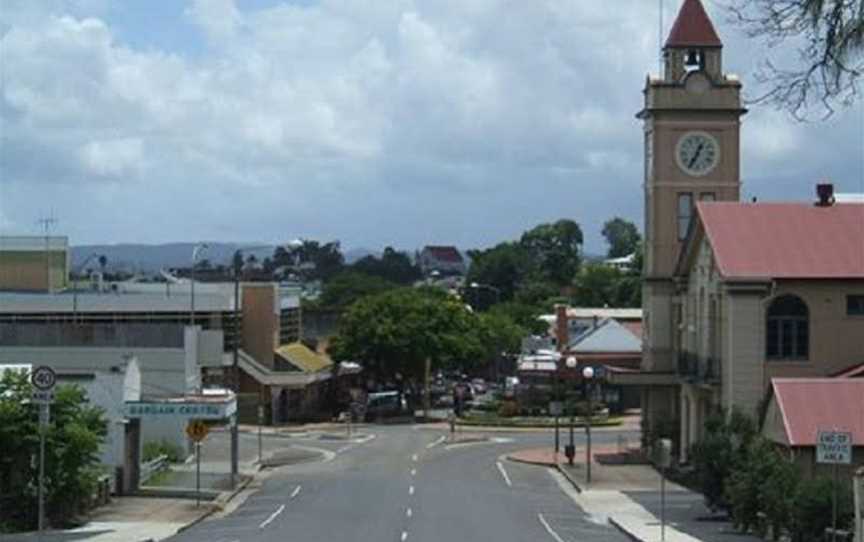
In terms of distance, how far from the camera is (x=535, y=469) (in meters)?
68.9

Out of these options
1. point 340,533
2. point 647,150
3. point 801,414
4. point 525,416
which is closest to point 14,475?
point 340,533

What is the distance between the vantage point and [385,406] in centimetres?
10256

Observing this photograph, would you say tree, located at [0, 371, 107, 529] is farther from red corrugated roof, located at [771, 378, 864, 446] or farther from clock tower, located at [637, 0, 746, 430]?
clock tower, located at [637, 0, 746, 430]

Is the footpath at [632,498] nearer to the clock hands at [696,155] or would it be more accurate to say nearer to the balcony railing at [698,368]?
the balcony railing at [698,368]

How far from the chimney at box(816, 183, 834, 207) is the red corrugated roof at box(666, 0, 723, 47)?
29.8 feet

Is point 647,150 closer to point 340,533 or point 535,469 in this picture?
point 535,469

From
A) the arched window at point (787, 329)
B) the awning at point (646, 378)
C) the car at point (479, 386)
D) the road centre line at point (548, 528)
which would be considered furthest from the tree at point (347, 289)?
the road centre line at point (548, 528)

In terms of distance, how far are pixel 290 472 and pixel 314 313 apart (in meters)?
71.6

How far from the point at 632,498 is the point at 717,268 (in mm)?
7998

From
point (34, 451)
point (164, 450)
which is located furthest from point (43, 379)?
point (164, 450)

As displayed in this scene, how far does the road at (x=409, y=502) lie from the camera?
1674 inches

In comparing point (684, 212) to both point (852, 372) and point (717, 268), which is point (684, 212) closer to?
point (717, 268)

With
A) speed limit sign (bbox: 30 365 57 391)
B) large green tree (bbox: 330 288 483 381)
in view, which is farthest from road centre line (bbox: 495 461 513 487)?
speed limit sign (bbox: 30 365 57 391)

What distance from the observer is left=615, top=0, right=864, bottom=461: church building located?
57.2 m
